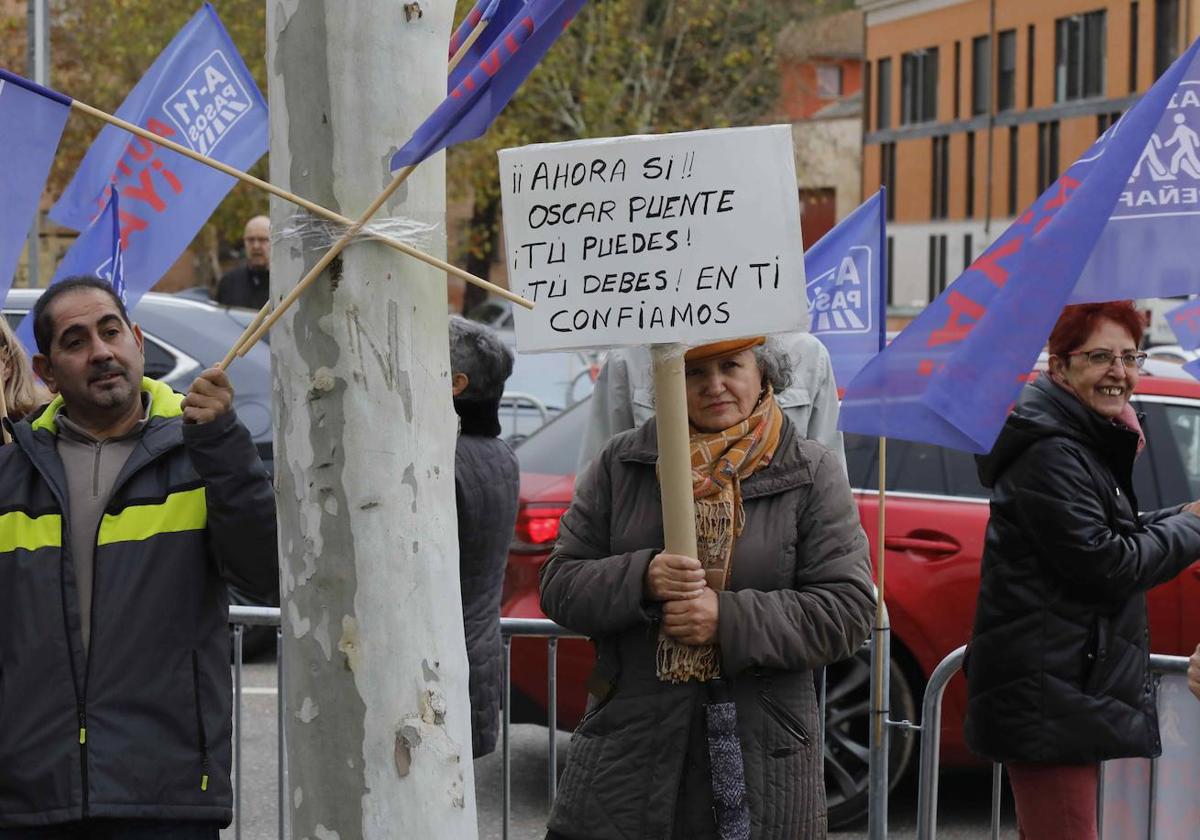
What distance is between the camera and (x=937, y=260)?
53.3 meters

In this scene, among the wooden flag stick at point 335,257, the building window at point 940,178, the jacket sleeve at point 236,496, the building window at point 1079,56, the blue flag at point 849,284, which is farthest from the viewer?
the building window at point 940,178

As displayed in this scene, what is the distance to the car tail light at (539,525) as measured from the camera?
6488 mm

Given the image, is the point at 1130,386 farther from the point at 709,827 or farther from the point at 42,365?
the point at 42,365

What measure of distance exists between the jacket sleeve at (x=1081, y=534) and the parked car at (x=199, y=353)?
4788 mm

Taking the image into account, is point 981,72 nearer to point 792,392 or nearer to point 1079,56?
point 1079,56

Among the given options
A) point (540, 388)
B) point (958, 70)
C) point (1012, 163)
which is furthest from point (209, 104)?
point (958, 70)

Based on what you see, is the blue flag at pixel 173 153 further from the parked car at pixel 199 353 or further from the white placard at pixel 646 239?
the white placard at pixel 646 239

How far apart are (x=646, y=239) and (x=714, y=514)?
0.70 m

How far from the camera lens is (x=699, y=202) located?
132 inches

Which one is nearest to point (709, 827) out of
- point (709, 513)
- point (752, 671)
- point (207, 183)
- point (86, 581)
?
point (752, 671)

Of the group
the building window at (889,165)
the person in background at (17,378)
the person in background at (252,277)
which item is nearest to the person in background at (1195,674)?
the person in background at (17,378)

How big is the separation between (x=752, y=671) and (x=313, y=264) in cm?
130

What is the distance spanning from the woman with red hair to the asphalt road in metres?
2.06

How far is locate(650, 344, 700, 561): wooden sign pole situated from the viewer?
3453mm
